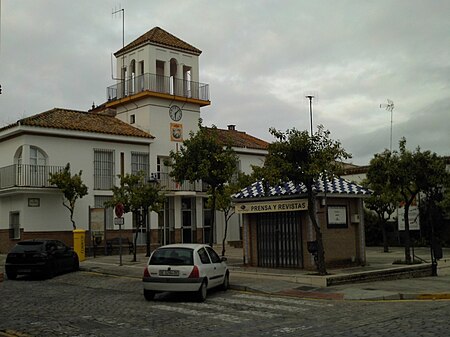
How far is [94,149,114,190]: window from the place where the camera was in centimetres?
3400

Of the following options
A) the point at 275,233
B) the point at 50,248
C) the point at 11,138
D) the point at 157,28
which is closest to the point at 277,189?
the point at 275,233

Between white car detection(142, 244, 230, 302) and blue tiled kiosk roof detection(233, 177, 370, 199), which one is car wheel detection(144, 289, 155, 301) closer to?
white car detection(142, 244, 230, 302)

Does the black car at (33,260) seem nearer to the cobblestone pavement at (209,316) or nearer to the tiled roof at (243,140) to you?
the cobblestone pavement at (209,316)

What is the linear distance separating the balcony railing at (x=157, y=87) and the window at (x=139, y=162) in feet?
13.8

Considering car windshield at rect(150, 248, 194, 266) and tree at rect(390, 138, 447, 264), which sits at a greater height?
tree at rect(390, 138, 447, 264)

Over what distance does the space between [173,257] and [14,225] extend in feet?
65.0

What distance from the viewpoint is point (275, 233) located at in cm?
2172

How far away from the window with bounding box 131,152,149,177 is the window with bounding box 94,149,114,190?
143 centimetres

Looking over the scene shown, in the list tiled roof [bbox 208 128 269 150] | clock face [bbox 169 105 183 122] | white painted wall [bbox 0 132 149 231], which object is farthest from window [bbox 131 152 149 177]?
tiled roof [bbox 208 128 269 150]

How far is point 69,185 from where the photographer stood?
30328 millimetres

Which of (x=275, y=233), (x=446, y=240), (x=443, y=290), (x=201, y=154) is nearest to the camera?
(x=443, y=290)

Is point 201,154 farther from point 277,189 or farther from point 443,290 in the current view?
point 443,290

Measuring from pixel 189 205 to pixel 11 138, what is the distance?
11.9 m

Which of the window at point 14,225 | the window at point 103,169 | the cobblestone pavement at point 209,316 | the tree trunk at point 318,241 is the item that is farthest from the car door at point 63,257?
the window at point 103,169
